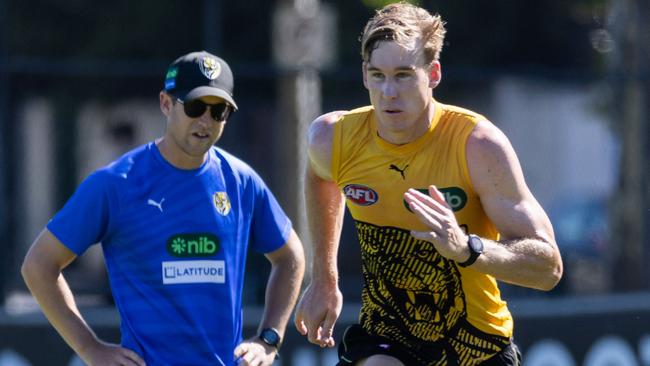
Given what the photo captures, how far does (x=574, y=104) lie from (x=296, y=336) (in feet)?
27.2

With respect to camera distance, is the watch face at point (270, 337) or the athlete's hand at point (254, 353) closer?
the athlete's hand at point (254, 353)

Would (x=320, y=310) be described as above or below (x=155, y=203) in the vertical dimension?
below

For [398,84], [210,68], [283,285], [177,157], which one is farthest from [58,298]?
[398,84]

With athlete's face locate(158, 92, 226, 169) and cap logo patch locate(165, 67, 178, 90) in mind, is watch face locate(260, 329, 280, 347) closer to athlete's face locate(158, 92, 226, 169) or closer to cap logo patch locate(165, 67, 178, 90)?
athlete's face locate(158, 92, 226, 169)

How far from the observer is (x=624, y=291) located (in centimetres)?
1175

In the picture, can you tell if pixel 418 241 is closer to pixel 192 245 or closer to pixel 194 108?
pixel 192 245

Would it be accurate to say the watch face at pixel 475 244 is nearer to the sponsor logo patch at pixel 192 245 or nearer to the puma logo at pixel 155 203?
the sponsor logo patch at pixel 192 245

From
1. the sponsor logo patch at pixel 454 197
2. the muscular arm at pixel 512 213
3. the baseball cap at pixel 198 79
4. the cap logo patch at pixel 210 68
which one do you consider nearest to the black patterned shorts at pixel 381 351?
the muscular arm at pixel 512 213

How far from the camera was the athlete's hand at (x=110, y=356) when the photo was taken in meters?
5.07

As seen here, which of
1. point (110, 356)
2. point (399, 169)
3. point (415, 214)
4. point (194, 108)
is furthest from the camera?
point (194, 108)

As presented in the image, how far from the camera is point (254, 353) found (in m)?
5.29

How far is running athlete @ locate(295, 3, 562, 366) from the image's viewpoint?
4.75m

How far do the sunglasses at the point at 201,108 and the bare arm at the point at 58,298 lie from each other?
74cm

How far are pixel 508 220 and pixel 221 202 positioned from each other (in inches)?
49.6
